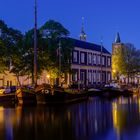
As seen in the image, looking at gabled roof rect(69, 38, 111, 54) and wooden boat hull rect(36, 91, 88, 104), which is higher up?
gabled roof rect(69, 38, 111, 54)

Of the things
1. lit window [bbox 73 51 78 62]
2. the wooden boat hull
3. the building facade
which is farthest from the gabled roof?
the wooden boat hull

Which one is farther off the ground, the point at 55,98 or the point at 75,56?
the point at 75,56

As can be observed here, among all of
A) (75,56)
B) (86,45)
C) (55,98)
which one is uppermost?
(86,45)

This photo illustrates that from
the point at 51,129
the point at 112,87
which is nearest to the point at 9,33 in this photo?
the point at 112,87

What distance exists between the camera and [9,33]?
59531 mm

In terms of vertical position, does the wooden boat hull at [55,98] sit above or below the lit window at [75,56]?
below

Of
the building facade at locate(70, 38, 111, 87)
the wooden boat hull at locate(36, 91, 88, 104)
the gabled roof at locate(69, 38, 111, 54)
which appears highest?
the gabled roof at locate(69, 38, 111, 54)

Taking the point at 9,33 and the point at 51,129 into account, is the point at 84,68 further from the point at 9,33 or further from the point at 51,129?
the point at 51,129

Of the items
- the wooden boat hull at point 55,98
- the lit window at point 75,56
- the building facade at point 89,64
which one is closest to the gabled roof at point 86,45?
the building facade at point 89,64

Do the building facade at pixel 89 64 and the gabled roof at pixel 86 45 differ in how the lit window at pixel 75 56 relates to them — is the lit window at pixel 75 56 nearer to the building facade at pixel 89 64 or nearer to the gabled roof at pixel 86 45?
the building facade at pixel 89 64

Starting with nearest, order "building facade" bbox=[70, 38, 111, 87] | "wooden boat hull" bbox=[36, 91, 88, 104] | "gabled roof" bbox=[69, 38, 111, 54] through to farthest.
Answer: "wooden boat hull" bbox=[36, 91, 88, 104] → "building facade" bbox=[70, 38, 111, 87] → "gabled roof" bbox=[69, 38, 111, 54]

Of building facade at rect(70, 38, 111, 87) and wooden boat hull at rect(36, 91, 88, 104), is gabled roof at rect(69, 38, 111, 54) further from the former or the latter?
wooden boat hull at rect(36, 91, 88, 104)

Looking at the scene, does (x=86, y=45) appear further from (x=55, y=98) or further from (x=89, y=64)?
(x=55, y=98)

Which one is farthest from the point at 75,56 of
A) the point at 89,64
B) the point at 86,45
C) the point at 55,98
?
the point at 55,98
